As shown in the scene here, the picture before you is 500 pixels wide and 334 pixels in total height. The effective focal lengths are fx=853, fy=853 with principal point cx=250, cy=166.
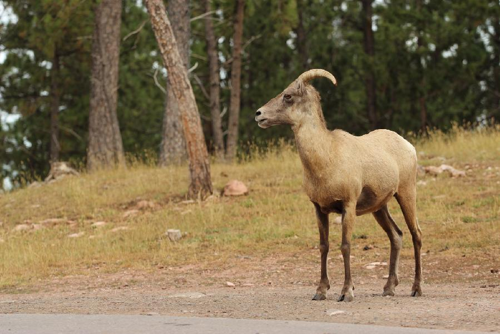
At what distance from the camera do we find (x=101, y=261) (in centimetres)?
1429

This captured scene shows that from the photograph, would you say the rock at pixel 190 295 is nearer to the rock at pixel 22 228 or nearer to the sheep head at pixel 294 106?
the sheep head at pixel 294 106

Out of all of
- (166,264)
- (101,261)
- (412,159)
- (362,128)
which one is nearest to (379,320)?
(412,159)

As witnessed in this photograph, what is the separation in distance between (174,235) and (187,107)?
3809mm

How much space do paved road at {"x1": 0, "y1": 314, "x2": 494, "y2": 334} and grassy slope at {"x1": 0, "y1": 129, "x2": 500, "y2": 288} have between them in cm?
503

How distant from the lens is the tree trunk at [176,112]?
2306 cm

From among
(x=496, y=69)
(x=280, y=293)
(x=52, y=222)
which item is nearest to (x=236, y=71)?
(x=52, y=222)

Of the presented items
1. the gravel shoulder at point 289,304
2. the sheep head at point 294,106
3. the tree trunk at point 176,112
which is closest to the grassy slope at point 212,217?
the tree trunk at point 176,112

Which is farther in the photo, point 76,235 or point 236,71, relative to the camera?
point 236,71

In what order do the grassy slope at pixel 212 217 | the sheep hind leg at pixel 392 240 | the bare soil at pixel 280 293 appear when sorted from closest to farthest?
1. the bare soil at pixel 280 293
2. the sheep hind leg at pixel 392 240
3. the grassy slope at pixel 212 217

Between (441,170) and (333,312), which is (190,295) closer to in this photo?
(333,312)

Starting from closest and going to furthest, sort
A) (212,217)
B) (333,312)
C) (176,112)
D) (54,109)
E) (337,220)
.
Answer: (333,312)
(337,220)
(212,217)
(176,112)
(54,109)

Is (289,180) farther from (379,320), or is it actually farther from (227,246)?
(379,320)

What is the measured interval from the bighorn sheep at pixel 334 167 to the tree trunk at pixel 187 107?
843 cm

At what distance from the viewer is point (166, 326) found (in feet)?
25.0
